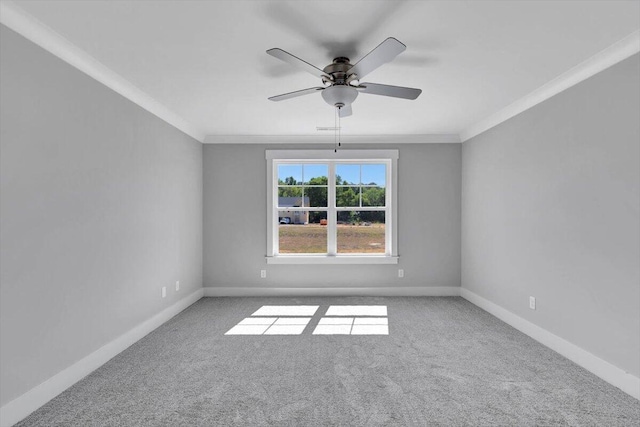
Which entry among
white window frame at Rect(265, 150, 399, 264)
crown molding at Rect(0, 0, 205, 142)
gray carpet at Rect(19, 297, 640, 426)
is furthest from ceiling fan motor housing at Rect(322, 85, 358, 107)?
white window frame at Rect(265, 150, 399, 264)

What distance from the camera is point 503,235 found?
403cm

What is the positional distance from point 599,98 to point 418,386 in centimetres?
256

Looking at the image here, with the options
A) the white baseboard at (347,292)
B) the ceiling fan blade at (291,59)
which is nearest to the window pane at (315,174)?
the white baseboard at (347,292)

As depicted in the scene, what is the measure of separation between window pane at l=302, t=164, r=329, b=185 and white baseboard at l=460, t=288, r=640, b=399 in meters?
2.86

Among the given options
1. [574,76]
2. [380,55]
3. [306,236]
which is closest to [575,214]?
[574,76]

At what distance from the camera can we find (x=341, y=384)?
2.51m

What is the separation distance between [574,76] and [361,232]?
326 cm

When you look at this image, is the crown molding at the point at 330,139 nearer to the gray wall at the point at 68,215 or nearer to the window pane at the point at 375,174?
the window pane at the point at 375,174

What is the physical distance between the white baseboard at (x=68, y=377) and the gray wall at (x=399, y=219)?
5.04 feet

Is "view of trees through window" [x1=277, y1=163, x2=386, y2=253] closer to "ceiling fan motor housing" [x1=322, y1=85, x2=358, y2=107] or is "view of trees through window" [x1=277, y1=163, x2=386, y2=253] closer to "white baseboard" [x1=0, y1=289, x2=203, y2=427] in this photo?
"white baseboard" [x1=0, y1=289, x2=203, y2=427]

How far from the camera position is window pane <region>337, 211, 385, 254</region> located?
538cm

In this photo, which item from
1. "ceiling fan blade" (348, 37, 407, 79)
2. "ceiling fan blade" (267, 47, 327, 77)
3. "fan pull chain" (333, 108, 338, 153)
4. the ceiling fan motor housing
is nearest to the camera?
"ceiling fan blade" (348, 37, 407, 79)

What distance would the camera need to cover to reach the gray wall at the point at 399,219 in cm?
521

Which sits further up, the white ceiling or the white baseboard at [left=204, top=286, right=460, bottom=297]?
the white ceiling
